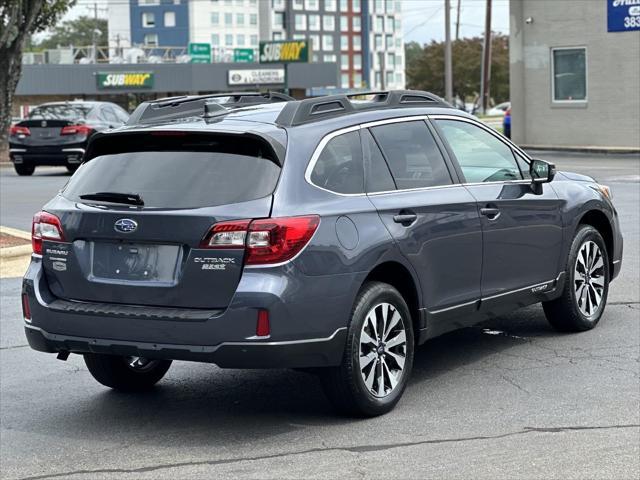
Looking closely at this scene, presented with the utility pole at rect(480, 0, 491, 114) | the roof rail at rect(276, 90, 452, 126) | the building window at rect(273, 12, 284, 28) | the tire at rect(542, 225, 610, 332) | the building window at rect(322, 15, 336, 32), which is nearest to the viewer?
the roof rail at rect(276, 90, 452, 126)

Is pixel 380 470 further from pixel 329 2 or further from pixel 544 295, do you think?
pixel 329 2

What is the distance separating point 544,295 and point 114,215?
10.7ft

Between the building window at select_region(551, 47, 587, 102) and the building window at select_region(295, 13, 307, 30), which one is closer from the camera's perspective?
A: the building window at select_region(551, 47, 587, 102)

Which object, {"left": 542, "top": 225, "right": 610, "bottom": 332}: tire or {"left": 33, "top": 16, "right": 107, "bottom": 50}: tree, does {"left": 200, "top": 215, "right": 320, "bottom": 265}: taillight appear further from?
{"left": 33, "top": 16, "right": 107, "bottom": 50}: tree

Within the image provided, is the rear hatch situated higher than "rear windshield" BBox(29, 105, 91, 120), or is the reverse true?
"rear windshield" BBox(29, 105, 91, 120)

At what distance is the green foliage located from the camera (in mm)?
102250

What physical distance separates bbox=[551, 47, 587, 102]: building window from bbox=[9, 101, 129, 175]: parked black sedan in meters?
14.4

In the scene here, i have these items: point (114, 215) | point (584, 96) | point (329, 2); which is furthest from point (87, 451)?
point (329, 2)

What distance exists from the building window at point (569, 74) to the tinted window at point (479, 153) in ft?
90.6

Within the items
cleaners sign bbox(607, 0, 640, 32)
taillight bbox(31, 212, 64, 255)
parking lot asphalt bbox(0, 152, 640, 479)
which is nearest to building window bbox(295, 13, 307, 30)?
cleaners sign bbox(607, 0, 640, 32)

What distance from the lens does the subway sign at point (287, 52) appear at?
76.7m

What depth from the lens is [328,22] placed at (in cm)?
15750

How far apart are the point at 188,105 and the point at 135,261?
53.6 inches

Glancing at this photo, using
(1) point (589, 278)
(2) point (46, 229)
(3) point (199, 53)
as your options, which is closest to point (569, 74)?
(1) point (589, 278)
